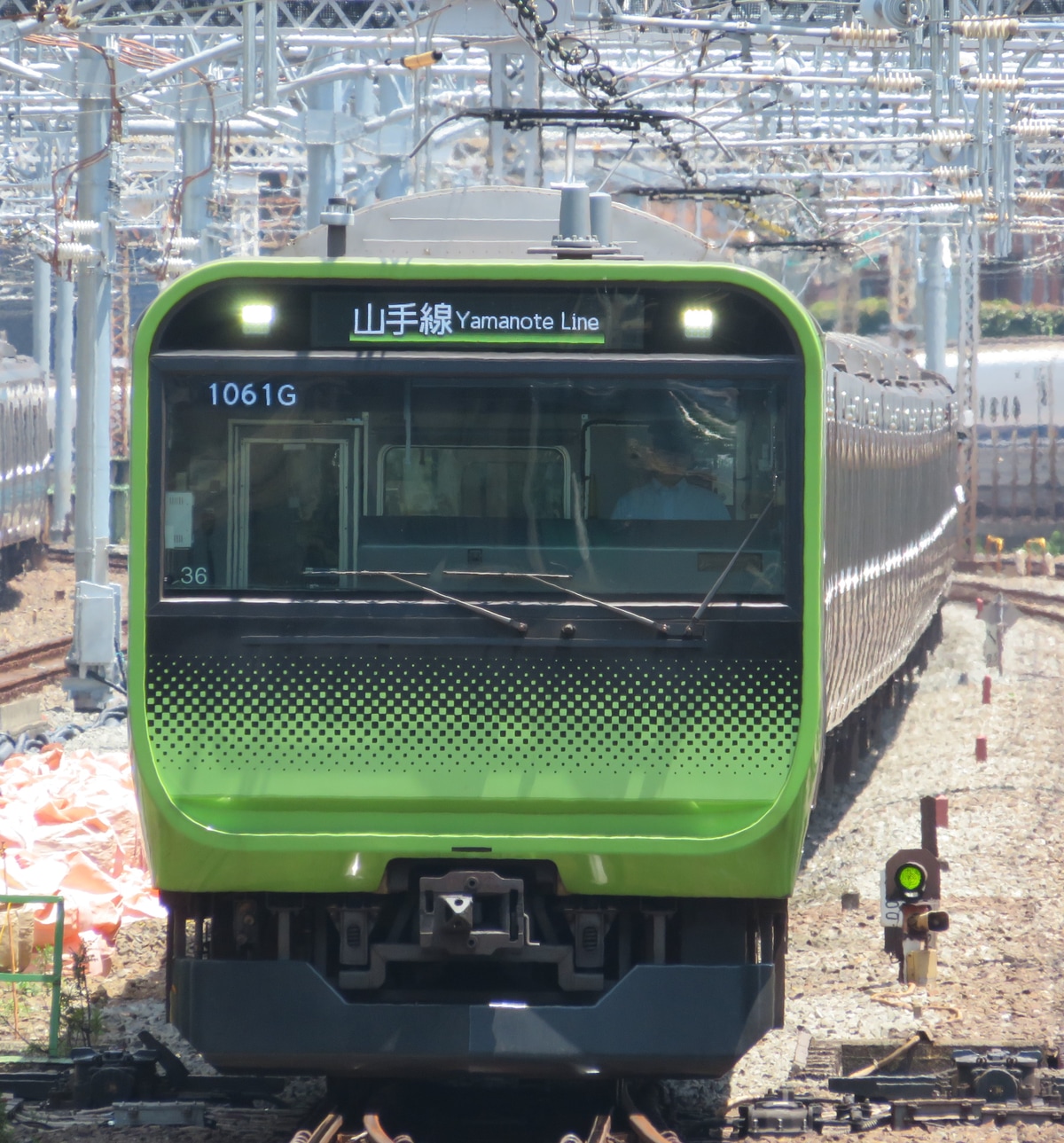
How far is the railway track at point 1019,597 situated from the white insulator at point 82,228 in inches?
560

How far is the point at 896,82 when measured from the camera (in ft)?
55.8

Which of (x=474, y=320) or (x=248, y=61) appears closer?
(x=474, y=320)

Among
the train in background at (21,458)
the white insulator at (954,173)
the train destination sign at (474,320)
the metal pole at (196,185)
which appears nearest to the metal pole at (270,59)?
the metal pole at (196,185)

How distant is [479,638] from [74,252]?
517 inches

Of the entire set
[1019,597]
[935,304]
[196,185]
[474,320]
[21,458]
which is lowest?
[1019,597]

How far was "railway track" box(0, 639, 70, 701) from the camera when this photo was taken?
19.2 meters

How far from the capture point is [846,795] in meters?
14.0

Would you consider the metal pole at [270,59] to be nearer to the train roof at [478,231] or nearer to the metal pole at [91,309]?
the metal pole at [91,309]

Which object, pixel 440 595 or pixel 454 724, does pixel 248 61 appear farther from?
pixel 454 724

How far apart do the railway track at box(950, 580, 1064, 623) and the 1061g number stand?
21582 mm

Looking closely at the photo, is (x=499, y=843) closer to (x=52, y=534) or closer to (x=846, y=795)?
(x=846, y=795)

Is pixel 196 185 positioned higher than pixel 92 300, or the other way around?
pixel 196 185

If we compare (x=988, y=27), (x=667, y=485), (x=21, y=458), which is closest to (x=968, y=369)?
(x=21, y=458)

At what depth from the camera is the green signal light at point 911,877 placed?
7.38 m
